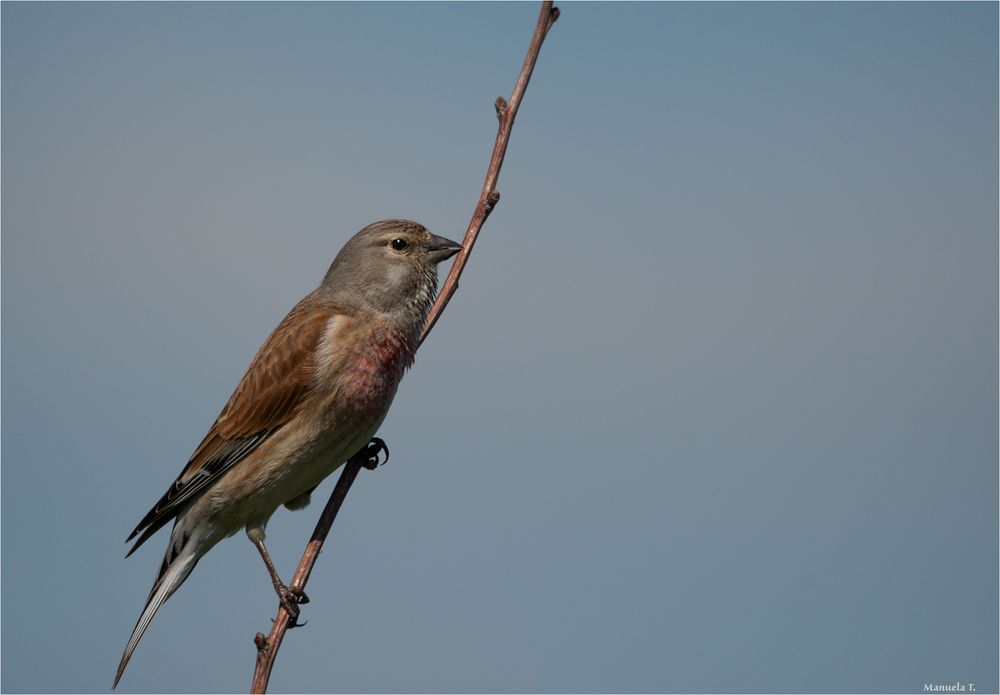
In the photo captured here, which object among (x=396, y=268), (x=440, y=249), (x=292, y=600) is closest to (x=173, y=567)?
(x=292, y=600)

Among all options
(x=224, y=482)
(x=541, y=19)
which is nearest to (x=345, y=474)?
(x=224, y=482)

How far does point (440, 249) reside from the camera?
5148 mm

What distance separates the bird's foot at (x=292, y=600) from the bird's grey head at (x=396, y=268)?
57.9 inches

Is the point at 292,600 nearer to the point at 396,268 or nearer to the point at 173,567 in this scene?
the point at 173,567

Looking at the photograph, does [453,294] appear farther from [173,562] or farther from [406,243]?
[173,562]

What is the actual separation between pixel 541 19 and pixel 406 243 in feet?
5.21

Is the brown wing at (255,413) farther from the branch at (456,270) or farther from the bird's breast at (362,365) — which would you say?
the branch at (456,270)

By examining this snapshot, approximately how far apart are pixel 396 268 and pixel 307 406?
0.84 metres

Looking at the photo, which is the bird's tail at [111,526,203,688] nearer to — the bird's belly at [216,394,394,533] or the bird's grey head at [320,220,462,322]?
the bird's belly at [216,394,394,533]

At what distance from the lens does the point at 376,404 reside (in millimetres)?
5055

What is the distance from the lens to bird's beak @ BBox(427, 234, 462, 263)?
508 centimetres

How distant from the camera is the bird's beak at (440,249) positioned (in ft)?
16.7

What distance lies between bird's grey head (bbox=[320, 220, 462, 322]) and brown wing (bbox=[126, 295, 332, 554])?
24 centimetres

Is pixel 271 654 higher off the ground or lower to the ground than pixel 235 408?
lower
